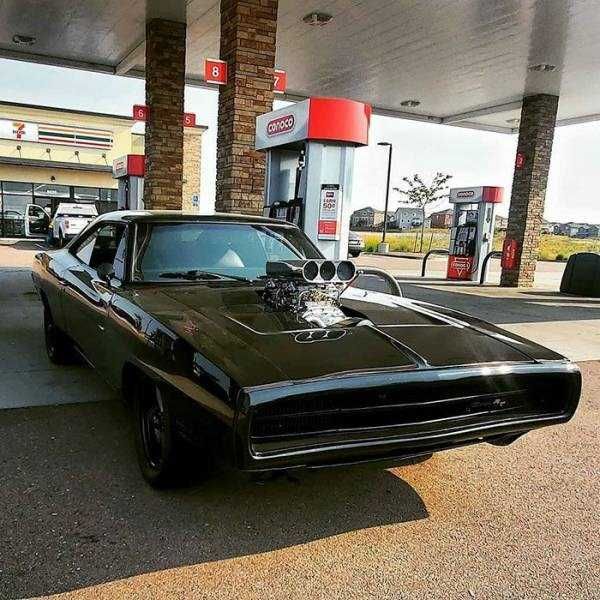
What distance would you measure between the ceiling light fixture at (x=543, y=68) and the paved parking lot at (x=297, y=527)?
397 inches

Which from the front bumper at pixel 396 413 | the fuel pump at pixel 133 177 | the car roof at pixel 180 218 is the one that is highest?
the fuel pump at pixel 133 177

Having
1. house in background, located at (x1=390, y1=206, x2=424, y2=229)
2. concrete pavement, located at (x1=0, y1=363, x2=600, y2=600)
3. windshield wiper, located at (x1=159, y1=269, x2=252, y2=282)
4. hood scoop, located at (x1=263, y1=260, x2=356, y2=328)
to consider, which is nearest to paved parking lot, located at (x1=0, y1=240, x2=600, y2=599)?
concrete pavement, located at (x1=0, y1=363, x2=600, y2=600)

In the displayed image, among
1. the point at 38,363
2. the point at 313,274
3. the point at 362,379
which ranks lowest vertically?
the point at 38,363

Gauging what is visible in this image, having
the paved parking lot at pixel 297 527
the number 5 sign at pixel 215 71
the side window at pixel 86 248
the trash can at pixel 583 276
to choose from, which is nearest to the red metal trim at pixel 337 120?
the number 5 sign at pixel 215 71

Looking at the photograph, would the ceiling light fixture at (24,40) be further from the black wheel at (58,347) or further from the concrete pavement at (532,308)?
the concrete pavement at (532,308)

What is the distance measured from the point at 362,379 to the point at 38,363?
380 centimetres

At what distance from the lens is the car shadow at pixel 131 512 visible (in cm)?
232

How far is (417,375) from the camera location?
8.05 feet

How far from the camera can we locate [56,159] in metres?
26.4

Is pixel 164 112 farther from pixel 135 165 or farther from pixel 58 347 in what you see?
pixel 58 347

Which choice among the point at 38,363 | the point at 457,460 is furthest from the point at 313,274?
the point at 38,363

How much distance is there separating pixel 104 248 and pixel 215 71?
4.15 meters

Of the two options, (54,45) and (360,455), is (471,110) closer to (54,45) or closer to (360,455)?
(54,45)

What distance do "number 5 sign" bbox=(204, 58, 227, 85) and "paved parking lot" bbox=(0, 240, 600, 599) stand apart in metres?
5.08
